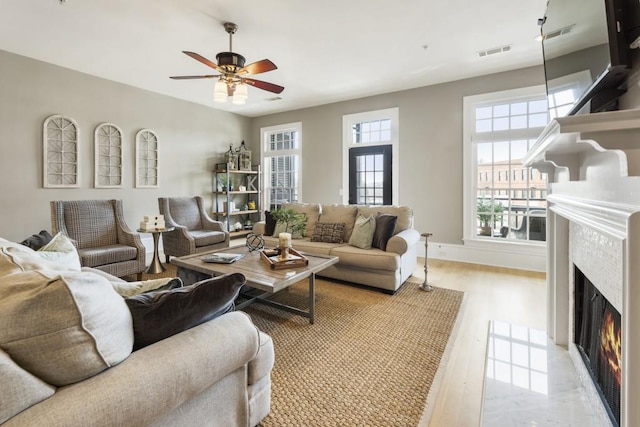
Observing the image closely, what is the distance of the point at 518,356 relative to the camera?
1.93 m

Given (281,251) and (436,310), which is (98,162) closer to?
(281,251)

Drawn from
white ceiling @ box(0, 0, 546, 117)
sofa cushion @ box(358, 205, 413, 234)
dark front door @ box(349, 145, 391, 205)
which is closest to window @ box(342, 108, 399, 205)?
dark front door @ box(349, 145, 391, 205)

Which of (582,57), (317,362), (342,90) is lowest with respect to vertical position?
(317,362)

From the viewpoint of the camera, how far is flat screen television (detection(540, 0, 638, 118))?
1061 mm

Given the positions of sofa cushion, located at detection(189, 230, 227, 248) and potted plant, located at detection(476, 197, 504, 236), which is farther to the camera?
potted plant, located at detection(476, 197, 504, 236)

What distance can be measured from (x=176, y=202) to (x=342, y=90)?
3.28 meters

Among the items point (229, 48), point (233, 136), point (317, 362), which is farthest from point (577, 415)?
point (233, 136)

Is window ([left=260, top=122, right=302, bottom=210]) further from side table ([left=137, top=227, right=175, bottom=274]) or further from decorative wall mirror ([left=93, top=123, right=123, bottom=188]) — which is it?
side table ([left=137, top=227, right=175, bottom=274])

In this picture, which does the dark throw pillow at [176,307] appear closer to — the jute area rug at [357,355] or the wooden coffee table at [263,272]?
the jute area rug at [357,355]

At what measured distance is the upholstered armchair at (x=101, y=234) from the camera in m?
3.37

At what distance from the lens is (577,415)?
141 centimetres

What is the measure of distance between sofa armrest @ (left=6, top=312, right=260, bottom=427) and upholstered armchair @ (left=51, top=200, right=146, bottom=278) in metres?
2.89

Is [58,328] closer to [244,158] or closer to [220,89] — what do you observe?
[220,89]

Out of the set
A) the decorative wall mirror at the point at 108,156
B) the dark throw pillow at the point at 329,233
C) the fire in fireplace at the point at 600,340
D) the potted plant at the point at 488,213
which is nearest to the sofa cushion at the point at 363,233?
the dark throw pillow at the point at 329,233
